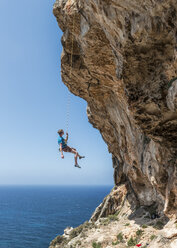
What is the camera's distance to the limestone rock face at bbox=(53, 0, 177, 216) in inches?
325

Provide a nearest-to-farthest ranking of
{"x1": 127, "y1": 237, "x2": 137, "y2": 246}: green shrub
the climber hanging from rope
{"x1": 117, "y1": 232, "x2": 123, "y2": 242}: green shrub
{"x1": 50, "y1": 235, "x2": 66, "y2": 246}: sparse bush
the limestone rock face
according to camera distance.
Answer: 1. the limestone rock face
2. the climber hanging from rope
3. {"x1": 127, "y1": 237, "x2": 137, "y2": 246}: green shrub
4. {"x1": 117, "y1": 232, "x2": 123, "y2": 242}: green shrub
5. {"x1": 50, "y1": 235, "x2": 66, "y2": 246}: sparse bush

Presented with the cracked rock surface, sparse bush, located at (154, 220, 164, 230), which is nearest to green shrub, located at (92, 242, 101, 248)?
sparse bush, located at (154, 220, 164, 230)

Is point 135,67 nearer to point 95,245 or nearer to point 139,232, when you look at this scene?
point 139,232

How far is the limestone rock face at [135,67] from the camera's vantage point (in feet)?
27.1

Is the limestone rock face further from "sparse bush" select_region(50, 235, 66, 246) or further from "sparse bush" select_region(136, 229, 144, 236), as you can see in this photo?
"sparse bush" select_region(50, 235, 66, 246)

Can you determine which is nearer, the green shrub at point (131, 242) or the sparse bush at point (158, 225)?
the green shrub at point (131, 242)

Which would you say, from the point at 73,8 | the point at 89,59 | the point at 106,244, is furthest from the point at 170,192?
the point at 73,8

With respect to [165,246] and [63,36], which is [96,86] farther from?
[165,246]

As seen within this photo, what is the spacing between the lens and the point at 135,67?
32.3 feet

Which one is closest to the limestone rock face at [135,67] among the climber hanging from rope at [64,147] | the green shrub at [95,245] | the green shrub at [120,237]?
the climber hanging from rope at [64,147]

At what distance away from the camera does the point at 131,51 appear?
930cm

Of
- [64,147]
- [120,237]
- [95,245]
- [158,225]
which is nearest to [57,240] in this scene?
[95,245]

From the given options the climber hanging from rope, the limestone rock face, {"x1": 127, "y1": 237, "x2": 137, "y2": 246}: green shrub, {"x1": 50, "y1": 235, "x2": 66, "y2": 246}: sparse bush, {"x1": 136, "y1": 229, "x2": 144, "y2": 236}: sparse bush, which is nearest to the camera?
the limestone rock face

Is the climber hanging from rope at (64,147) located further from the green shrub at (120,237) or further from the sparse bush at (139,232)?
the sparse bush at (139,232)
